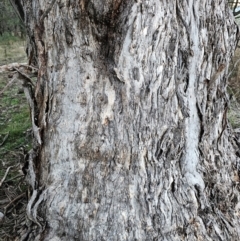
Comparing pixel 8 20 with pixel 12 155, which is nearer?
pixel 12 155

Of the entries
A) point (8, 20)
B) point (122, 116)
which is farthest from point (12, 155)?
point (8, 20)

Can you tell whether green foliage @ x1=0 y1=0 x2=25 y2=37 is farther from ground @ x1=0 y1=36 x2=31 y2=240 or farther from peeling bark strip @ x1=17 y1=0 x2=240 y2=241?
peeling bark strip @ x1=17 y1=0 x2=240 y2=241

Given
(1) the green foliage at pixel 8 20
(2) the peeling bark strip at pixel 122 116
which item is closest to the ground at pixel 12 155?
(2) the peeling bark strip at pixel 122 116

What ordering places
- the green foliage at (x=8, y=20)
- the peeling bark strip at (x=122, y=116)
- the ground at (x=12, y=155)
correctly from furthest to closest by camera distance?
the green foliage at (x=8, y=20) < the ground at (x=12, y=155) < the peeling bark strip at (x=122, y=116)

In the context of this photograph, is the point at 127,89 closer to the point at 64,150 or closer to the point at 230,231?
the point at 64,150

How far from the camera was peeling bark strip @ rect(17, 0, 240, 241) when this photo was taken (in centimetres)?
157

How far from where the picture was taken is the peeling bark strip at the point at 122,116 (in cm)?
157

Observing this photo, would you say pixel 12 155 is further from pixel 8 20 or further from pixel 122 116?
pixel 8 20

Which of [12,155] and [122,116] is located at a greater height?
[122,116]

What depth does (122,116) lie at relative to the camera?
5.33 feet

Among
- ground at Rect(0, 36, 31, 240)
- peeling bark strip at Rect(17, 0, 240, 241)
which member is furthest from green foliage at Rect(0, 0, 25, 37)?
peeling bark strip at Rect(17, 0, 240, 241)

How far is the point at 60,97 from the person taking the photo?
166cm

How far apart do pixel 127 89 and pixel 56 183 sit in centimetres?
56

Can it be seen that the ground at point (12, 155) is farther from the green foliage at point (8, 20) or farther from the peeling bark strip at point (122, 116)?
the green foliage at point (8, 20)
